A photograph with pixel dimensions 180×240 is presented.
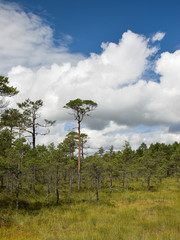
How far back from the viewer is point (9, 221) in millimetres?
11008

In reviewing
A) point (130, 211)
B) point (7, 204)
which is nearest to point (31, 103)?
point (7, 204)

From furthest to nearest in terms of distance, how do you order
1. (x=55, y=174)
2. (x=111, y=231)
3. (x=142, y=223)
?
(x=55, y=174) → (x=142, y=223) → (x=111, y=231)

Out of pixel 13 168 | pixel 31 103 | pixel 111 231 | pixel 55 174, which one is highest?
pixel 31 103

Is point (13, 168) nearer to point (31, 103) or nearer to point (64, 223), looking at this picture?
point (64, 223)

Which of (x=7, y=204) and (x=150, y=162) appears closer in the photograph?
(x=7, y=204)

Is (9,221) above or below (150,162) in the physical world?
below

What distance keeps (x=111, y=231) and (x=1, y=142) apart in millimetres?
10167

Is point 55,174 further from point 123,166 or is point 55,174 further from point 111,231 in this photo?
point 123,166

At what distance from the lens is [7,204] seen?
14383 millimetres

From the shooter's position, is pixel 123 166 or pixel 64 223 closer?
pixel 64 223

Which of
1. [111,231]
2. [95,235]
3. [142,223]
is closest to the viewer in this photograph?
[95,235]

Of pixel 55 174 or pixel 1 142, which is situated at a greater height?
pixel 1 142

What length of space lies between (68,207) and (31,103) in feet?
45.6

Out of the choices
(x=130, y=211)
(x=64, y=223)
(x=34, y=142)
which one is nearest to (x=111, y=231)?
(x=64, y=223)
